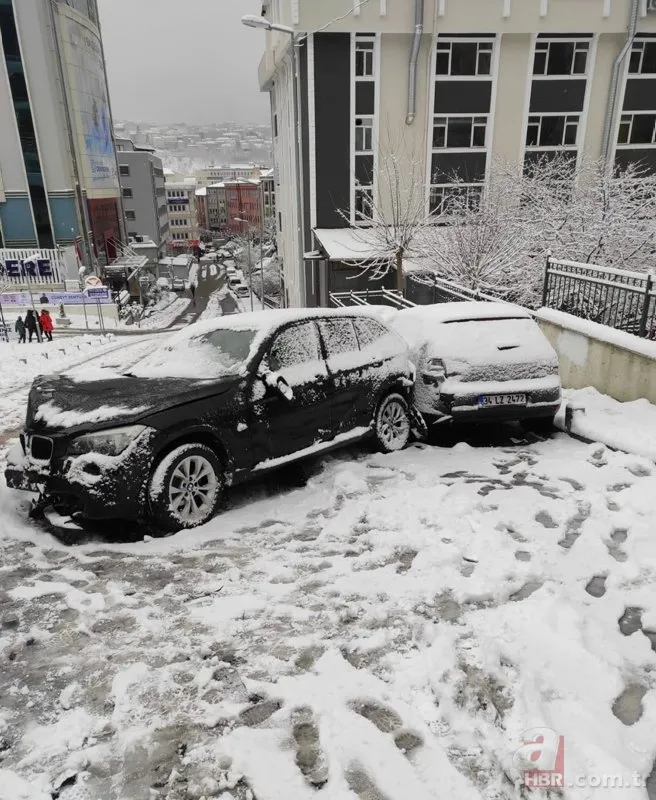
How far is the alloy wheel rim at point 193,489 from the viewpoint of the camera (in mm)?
4445

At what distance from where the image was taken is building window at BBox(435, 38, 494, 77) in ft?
90.8

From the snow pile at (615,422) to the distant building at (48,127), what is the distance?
50.5 metres

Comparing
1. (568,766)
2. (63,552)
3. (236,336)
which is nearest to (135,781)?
(568,766)

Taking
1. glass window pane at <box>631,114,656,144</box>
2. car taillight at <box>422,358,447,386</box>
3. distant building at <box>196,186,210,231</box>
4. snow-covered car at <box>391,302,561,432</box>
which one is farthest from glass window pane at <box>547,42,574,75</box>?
distant building at <box>196,186,210,231</box>

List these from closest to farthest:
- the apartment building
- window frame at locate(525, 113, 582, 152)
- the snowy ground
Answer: the snowy ground, the apartment building, window frame at locate(525, 113, 582, 152)

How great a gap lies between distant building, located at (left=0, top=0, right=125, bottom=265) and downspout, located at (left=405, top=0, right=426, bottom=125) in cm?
3331

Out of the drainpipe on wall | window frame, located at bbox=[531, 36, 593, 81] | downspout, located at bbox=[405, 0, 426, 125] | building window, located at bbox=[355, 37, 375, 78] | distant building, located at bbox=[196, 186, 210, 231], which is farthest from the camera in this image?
distant building, located at bbox=[196, 186, 210, 231]

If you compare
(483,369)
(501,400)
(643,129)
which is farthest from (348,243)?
(501,400)

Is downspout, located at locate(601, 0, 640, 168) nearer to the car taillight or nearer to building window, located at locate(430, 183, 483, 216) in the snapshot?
building window, located at locate(430, 183, 483, 216)

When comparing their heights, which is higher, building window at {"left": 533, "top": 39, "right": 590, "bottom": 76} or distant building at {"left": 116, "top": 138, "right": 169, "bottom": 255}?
building window at {"left": 533, "top": 39, "right": 590, "bottom": 76}

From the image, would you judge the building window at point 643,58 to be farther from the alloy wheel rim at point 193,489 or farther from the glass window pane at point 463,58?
the alloy wheel rim at point 193,489

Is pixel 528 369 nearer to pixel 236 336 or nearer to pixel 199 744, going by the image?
pixel 236 336

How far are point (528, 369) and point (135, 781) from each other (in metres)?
5.64

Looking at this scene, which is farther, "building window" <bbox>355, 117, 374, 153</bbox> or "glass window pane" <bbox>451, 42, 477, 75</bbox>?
"building window" <bbox>355, 117, 374, 153</bbox>
